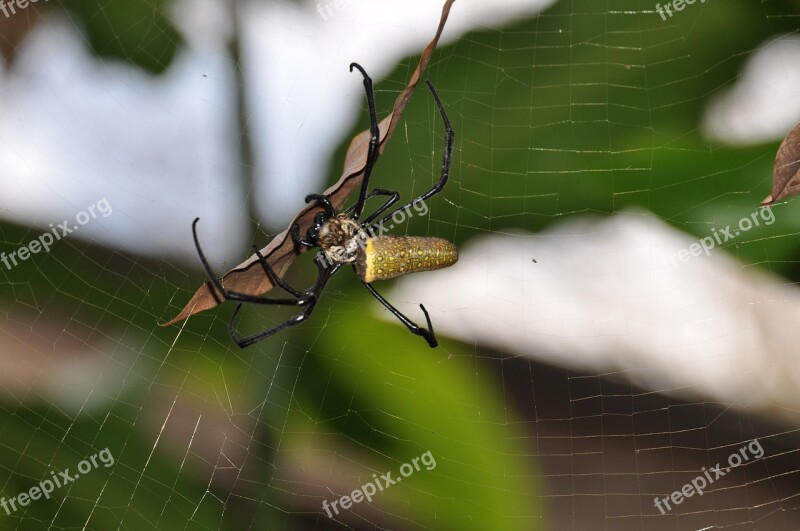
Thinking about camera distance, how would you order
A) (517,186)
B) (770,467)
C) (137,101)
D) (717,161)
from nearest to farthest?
(717,161) < (517,186) < (137,101) < (770,467)

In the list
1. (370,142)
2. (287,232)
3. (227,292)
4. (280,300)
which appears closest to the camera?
(287,232)

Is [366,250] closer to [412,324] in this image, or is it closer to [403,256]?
[403,256]

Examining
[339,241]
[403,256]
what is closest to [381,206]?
[339,241]

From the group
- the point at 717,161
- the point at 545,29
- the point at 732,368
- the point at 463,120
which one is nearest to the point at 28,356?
the point at 463,120

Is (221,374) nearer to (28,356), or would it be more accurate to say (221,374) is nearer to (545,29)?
(28,356)

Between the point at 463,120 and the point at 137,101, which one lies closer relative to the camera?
the point at 463,120

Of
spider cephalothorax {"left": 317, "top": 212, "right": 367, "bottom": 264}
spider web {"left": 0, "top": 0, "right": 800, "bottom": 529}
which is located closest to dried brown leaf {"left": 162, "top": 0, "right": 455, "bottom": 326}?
spider web {"left": 0, "top": 0, "right": 800, "bottom": 529}

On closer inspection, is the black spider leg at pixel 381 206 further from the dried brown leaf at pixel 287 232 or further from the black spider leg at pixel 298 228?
the dried brown leaf at pixel 287 232
